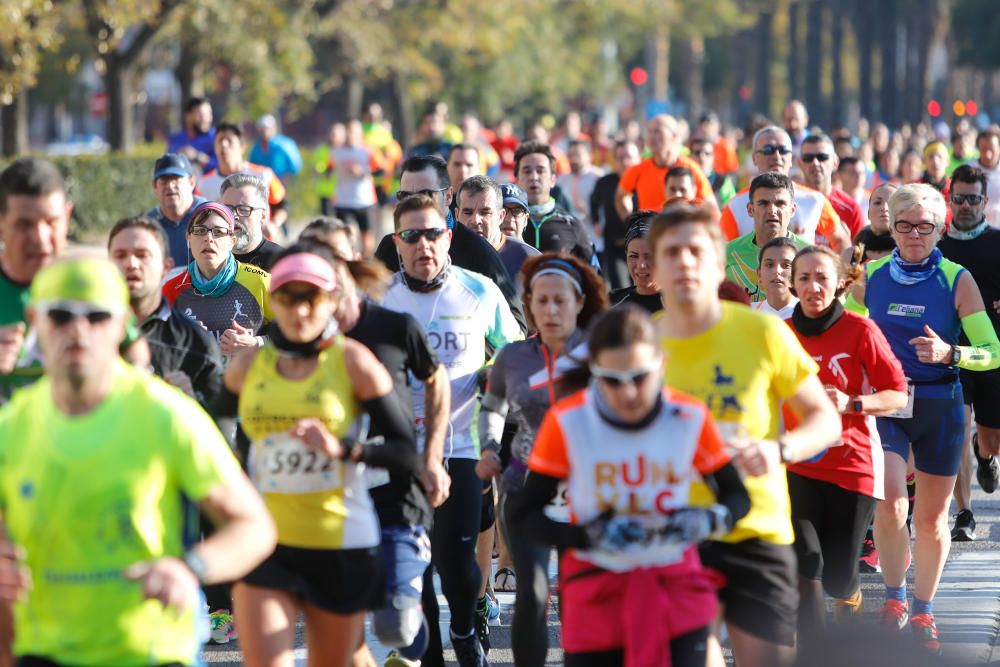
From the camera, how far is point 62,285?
12.8 feet

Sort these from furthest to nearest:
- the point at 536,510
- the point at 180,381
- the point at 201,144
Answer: the point at 201,144
the point at 180,381
the point at 536,510

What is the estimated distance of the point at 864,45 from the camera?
6962 centimetres

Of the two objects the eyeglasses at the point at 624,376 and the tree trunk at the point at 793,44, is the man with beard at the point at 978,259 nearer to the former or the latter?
the eyeglasses at the point at 624,376

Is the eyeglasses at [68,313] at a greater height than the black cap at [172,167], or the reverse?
the black cap at [172,167]

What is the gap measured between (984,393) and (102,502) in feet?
21.6

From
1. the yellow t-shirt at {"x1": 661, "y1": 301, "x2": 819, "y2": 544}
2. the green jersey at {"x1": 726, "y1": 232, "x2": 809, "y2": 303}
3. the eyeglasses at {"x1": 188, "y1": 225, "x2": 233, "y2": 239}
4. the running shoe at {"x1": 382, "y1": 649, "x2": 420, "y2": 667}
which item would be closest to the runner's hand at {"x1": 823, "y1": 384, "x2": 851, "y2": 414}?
the yellow t-shirt at {"x1": 661, "y1": 301, "x2": 819, "y2": 544}

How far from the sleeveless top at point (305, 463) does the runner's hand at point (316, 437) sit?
0.08m

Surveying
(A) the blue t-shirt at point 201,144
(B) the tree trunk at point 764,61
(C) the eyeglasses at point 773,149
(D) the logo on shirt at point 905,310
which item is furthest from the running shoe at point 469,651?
(B) the tree trunk at point 764,61

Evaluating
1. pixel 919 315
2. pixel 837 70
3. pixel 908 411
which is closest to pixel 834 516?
pixel 908 411

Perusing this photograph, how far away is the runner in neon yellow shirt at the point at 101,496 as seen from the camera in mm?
3834

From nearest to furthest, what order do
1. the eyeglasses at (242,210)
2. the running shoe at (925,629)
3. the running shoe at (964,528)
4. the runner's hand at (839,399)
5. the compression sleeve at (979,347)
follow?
1. the runner's hand at (839,399)
2. the running shoe at (925,629)
3. the compression sleeve at (979,347)
4. the eyeglasses at (242,210)
5. the running shoe at (964,528)

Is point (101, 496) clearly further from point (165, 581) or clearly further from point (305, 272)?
point (305, 272)

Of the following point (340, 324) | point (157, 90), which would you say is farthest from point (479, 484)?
point (157, 90)

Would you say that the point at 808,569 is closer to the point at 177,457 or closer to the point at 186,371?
the point at 186,371
